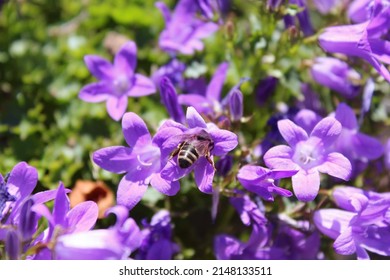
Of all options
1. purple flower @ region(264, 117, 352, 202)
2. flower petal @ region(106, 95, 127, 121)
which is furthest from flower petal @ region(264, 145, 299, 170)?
flower petal @ region(106, 95, 127, 121)

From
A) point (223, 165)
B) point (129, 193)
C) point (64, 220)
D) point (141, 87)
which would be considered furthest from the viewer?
point (141, 87)

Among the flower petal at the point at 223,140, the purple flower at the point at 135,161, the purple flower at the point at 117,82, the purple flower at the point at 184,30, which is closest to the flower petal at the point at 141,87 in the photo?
the purple flower at the point at 117,82

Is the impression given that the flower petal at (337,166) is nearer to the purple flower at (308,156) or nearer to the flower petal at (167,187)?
the purple flower at (308,156)

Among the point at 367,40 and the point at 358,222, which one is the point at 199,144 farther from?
the point at 367,40

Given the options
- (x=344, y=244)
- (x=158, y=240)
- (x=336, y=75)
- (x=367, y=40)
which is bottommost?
(x=158, y=240)

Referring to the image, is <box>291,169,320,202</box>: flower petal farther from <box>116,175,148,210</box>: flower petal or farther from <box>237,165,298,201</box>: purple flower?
<box>116,175,148,210</box>: flower petal

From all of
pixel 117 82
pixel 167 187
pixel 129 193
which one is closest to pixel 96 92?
pixel 117 82
